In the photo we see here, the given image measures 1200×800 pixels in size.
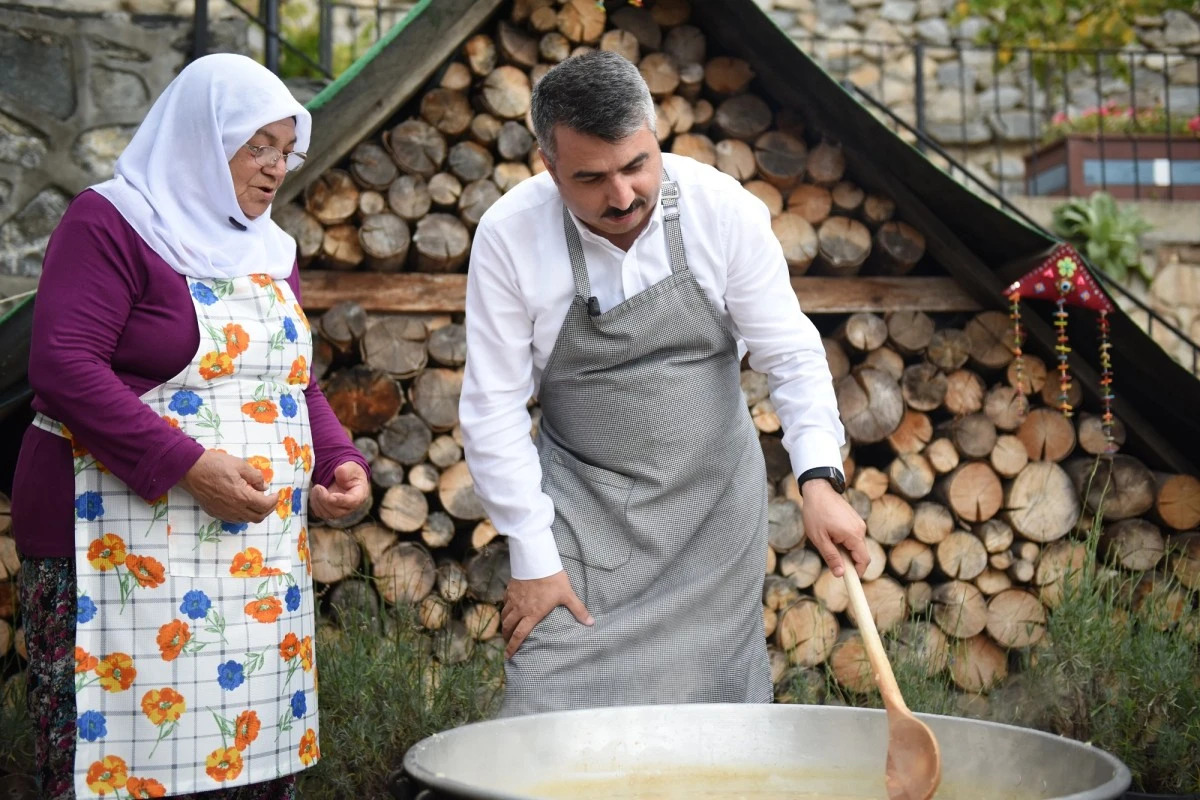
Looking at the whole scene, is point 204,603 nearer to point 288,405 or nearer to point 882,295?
point 288,405

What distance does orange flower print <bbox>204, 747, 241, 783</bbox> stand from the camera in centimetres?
217

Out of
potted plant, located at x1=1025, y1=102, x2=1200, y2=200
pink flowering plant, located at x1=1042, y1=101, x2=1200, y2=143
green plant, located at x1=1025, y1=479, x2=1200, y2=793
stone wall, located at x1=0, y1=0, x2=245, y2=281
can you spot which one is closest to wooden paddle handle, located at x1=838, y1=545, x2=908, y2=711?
green plant, located at x1=1025, y1=479, x2=1200, y2=793

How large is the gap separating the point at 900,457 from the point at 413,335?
5.11 ft

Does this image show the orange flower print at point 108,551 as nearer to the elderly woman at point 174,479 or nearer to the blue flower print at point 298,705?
the elderly woman at point 174,479

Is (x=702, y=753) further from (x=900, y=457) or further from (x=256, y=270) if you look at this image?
(x=900, y=457)

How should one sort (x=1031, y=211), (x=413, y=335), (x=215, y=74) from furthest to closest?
(x=1031, y=211)
(x=413, y=335)
(x=215, y=74)

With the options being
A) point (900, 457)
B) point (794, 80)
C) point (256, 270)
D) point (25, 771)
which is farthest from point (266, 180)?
point (900, 457)

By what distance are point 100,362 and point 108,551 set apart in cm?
32

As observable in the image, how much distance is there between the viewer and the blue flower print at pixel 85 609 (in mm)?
2109

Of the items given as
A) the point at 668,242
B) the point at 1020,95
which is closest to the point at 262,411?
the point at 668,242

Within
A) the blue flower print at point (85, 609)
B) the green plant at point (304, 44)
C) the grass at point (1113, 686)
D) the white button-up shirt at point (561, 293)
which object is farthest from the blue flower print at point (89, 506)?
the green plant at point (304, 44)

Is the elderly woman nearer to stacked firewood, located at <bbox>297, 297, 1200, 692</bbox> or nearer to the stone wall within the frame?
stacked firewood, located at <bbox>297, 297, 1200, 692</bbox>

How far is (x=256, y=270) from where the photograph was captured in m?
2.34

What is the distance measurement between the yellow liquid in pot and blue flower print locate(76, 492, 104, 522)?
895mm
